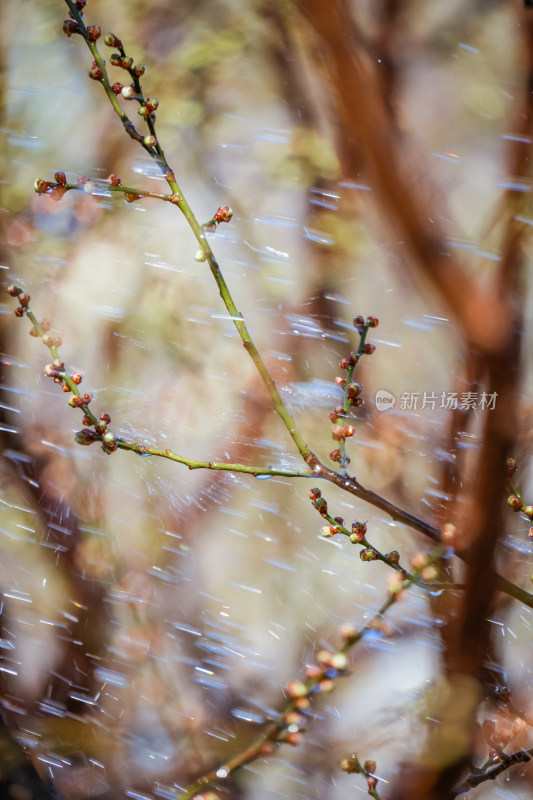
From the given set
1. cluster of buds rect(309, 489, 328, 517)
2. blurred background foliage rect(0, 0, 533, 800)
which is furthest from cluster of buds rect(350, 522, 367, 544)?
blurred background foliage rect(0, 0, 533, 800)

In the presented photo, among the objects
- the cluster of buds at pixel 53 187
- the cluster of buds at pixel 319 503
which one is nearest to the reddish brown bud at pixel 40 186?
the cluster of buds at pixel 53 187

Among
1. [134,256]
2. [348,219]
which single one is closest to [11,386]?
[134,256]

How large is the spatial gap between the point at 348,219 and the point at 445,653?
263 mm

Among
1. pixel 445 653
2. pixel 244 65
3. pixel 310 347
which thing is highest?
pixel 244 65

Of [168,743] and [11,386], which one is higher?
[11,386]

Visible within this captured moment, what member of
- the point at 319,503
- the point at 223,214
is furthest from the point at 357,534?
the point at 223,214

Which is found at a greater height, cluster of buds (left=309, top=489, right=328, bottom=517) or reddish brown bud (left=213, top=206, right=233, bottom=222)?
reddish brown bud (left=213, top=206, right=233, bottom=222)

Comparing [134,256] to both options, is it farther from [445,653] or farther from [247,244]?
[445,653]

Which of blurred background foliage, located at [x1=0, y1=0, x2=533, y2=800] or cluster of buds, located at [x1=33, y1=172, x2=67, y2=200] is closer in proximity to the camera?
cluster of buds, located at [x1=33, y1=172, x2=67, y2=200]

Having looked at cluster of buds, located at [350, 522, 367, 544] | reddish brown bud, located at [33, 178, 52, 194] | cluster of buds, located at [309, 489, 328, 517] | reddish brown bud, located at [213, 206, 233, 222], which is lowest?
cluster of buds, located at [350, 522, 367, 544]

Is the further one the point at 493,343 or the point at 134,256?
the point at 134,256

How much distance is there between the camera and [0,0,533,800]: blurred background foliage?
0.36 m

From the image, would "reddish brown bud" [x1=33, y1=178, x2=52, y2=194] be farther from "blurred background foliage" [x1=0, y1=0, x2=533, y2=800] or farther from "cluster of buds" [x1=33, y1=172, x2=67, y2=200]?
"blurred background foliage" [x1=0, y1=0, x2=533, y2=800]

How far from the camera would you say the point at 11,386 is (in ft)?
1.38
